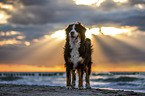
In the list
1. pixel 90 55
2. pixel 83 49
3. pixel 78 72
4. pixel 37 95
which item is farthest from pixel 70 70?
pixel 37 95

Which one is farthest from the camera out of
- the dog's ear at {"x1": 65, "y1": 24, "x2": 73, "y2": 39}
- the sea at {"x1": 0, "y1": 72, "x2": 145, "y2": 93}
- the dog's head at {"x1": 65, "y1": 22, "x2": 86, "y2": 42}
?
the sea at {"x1": 0, "y1": 72, "x2": 145, "y2": 93}

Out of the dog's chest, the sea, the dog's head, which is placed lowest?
the sea

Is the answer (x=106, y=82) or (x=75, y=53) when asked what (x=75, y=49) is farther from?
(x=106, y=82)

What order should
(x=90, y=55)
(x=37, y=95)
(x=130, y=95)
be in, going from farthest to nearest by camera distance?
(x=90, y=55)
(x=130, y=95)
(x=37, y=95)

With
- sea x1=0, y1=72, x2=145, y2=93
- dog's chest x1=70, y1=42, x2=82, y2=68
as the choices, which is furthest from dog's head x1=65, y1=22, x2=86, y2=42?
sea x1=0, y1=72, x2=145, y2=93

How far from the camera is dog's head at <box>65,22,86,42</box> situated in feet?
29.8

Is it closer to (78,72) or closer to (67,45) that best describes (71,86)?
(78,72)

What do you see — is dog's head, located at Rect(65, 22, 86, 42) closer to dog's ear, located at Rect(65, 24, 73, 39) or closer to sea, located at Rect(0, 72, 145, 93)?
dog's ear, located at Rect(65, 24, 73, 39)

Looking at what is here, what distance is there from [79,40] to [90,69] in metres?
2.67

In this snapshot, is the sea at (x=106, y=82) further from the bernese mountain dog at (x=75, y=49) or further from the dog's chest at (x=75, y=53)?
the dog's chest at (x=75, y=53)

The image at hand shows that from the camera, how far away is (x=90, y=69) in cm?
1131

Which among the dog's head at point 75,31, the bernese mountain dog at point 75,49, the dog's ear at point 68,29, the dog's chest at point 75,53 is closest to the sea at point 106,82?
the bernese mountain dog at point 75,49

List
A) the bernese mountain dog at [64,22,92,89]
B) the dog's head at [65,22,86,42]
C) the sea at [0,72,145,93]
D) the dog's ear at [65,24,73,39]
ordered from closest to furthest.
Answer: the dog's head at [65,22,86,42] < the bernese mountain dog at [64,22,92,89] < the dog's ear at [65,24,73,39] < the sea at [0,72,145,93]

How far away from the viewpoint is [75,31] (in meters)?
9.11
